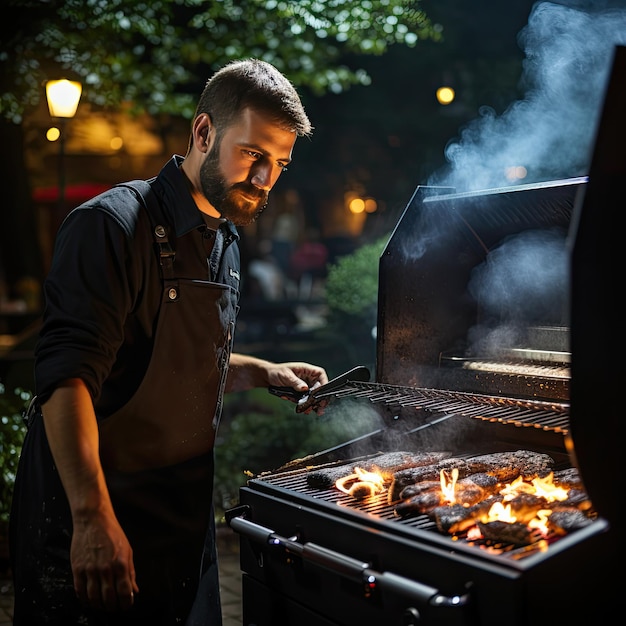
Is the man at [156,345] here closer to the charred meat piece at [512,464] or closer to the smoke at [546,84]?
the charred meat piece at [512,464]

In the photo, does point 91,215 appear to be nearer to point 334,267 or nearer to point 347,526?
point 347,526

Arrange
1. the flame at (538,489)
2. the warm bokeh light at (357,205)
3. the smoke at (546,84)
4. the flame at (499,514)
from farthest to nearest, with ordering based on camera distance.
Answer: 1. the warm bokeh light at (357,205)
2. the smoke at (546,84)
3. the flame at (538,489)
4. the flame at (499,514)

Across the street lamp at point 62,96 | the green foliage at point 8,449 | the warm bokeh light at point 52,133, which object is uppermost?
the street lamp at point 62,96

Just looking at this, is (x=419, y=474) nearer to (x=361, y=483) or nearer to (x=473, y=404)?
(x=361, y=483)

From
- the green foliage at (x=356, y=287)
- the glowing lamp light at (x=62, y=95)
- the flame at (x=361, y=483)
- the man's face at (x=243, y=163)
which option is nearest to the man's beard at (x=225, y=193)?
the man's face at (x=243, y=163)

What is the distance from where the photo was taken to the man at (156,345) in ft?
7.80

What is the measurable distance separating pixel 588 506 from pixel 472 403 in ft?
1.88

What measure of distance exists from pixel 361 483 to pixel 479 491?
46 centimetres

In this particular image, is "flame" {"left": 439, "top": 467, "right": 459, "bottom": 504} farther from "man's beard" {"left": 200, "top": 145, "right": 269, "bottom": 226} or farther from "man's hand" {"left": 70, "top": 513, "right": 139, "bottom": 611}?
"man's beard" {"left": 200, "top": 145, "right": 269, "bottom": 226}

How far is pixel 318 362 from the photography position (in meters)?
8.27

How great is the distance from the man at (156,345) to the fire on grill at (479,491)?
2.02 ft

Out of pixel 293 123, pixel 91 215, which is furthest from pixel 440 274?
pixel 91 215

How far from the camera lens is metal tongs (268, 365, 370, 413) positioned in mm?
3154

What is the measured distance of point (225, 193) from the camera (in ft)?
8.78
